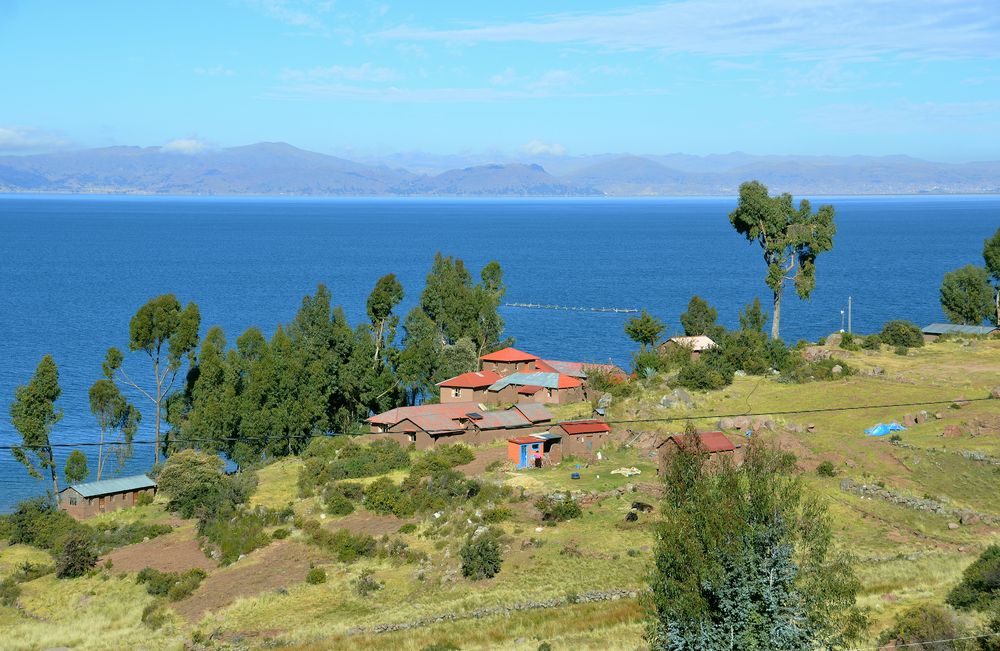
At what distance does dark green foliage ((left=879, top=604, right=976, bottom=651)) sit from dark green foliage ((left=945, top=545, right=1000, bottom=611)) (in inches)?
56.4

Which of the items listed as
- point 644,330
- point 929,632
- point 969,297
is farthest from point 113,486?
point 969,297

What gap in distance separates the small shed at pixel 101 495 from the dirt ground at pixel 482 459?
16998 mm

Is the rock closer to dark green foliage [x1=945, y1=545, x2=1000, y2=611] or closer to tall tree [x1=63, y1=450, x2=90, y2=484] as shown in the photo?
dark green foliage [x1=945, y1=545, x2=1000, y2=611]

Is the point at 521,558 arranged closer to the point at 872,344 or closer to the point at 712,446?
the point at 712,446

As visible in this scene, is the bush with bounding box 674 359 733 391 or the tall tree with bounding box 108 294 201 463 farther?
the bush with bounding box 674 359 733 391

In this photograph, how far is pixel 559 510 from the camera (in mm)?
43375

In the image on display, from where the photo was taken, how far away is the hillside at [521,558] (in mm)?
33750

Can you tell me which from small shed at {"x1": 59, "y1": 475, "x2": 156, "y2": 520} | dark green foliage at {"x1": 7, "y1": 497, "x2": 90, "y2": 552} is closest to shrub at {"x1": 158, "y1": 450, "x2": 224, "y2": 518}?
small shed at {"x1": 59, "y1": 475, "x2": 156, "y2": 520}

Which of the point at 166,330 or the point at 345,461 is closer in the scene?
the point at 345,461

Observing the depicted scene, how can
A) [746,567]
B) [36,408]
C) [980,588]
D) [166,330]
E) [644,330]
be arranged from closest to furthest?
1. [746,567]
2. [980,588]
3. [36,408]
4. [166,330]
5. [644,330]

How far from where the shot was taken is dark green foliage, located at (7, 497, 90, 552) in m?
48.2

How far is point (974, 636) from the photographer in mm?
26281

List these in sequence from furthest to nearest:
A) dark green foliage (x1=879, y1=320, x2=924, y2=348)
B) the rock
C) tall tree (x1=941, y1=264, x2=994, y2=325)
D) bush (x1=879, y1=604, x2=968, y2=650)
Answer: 1. tall tree (x1=941, y1=264, x2=994, y2=325)
2. dark green foliage (x1=879, y1=320, x2=924, y2=348)
3. the rock
4. bush (x1=879, y1=604, x2=968, y2=650)

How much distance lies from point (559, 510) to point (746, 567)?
19.9 metres
